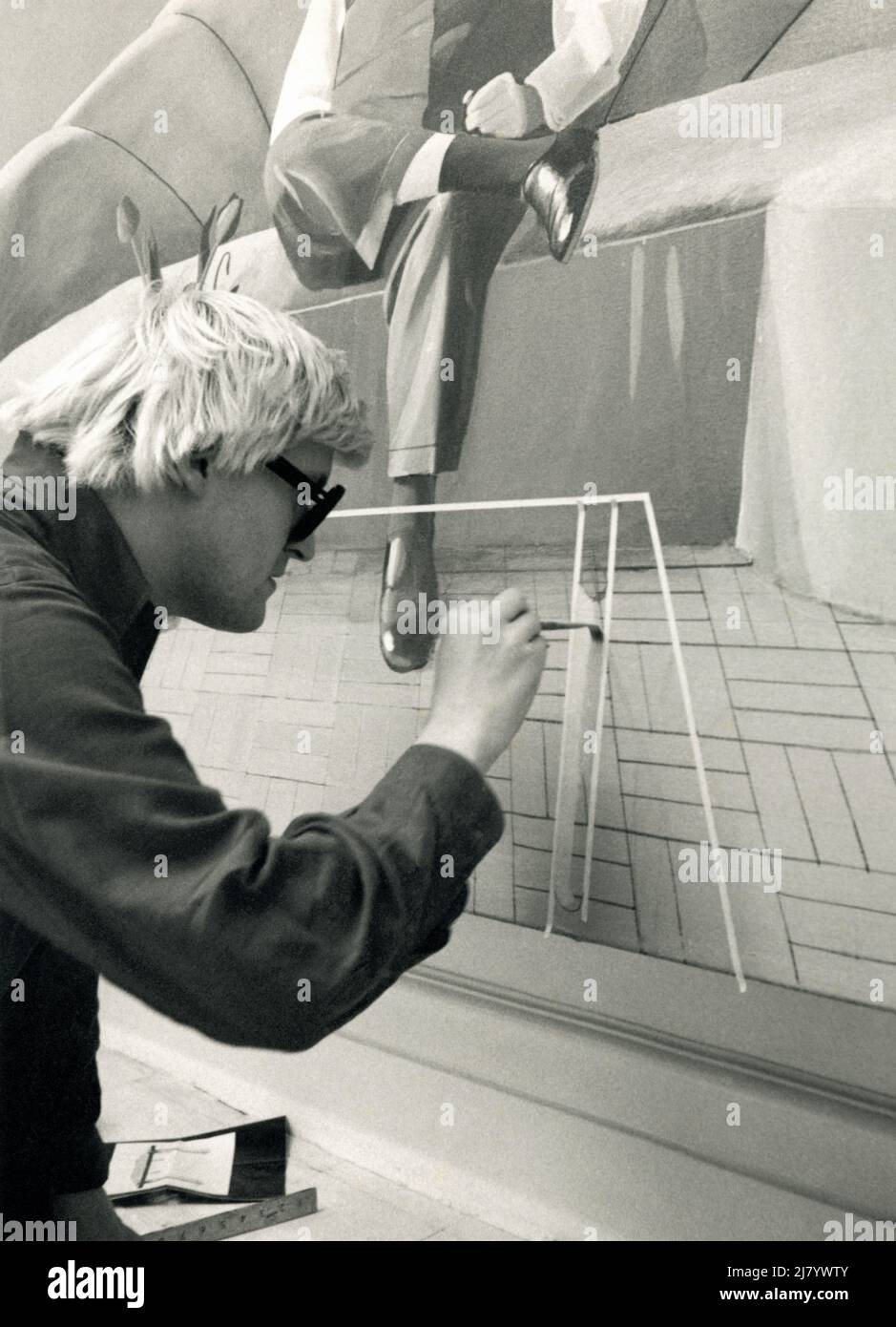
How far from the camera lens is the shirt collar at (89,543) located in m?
1.43

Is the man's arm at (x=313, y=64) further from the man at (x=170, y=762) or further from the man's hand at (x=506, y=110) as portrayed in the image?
the man at (x=170, y=762)

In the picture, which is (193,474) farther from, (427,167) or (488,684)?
(427,167)

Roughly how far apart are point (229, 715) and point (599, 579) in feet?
2.94

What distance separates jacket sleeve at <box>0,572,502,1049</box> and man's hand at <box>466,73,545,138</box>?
3.51ft

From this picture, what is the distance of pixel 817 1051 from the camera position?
→ 60.8 inches

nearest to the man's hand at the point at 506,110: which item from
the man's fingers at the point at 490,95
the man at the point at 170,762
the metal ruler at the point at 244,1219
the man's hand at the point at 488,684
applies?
the man's fingers at the point at 490,95

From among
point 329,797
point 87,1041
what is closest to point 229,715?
point 329,797

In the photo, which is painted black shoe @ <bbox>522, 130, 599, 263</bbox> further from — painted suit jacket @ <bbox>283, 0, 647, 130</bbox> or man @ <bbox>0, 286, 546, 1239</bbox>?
man @ <bbox>0, 286, 546, 1239</bbox>

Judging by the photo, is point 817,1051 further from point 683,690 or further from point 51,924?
point 51,924

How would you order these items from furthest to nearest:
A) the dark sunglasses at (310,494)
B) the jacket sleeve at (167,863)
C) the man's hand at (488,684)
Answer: the dark sunglasses at (310,494), the man's hand at (488,684), the jacket sleeve at (167,863)

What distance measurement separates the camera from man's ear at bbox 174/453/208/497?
1.45m

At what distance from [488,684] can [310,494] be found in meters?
0.34

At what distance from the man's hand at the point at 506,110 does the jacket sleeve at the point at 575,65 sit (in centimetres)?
2

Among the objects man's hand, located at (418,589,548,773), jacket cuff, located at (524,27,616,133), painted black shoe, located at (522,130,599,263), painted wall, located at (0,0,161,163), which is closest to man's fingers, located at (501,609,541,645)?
man's hand, located at (418,589,548,773)
